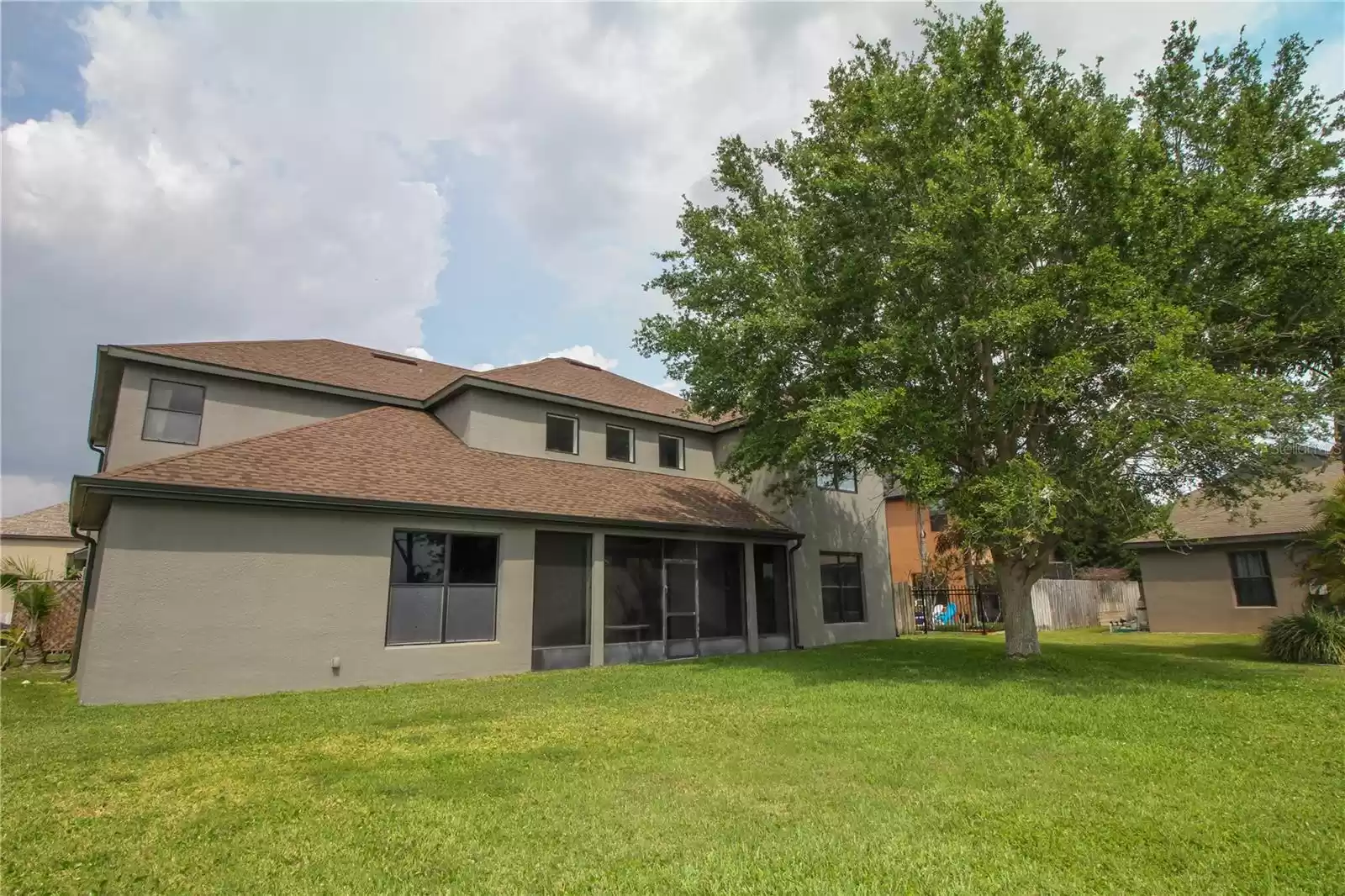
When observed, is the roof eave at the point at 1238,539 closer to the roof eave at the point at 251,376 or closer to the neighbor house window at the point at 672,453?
the neighbor house window at the point at 672,453

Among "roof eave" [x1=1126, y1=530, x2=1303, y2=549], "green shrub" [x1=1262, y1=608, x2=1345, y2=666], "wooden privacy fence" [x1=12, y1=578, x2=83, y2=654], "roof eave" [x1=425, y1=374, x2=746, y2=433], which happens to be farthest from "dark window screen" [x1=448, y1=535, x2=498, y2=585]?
"roof eave" [x1=1126, y1=530, x2=1303, y2=549]

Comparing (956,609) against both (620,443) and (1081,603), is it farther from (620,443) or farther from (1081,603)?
(620,443)

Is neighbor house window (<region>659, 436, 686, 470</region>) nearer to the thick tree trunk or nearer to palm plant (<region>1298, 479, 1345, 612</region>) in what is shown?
the thick tree trunk

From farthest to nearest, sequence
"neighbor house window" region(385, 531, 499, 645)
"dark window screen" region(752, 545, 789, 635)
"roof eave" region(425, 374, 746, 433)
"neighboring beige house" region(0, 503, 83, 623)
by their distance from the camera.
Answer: "neighboring beige house" region(0, 503, 83, 623)
"dark window screen" region(752, 545, 789, 635)
"roof eave" region(425, 374, 746, 433)
"neighbor house window" region(385, 531, 499, 645)

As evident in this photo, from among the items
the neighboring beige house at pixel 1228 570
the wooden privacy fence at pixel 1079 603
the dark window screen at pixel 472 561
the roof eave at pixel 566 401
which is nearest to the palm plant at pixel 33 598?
the roof eave at pixel 566 401

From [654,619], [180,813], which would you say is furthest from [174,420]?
[180,813]

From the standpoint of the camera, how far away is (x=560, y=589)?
49.3 ft

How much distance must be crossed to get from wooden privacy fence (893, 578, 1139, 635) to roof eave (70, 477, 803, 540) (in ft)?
51.4

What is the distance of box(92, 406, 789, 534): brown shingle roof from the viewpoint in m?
11.7

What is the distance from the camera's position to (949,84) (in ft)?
39.7

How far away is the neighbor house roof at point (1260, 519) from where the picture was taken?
20188 mm

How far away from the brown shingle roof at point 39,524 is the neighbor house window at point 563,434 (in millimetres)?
29456

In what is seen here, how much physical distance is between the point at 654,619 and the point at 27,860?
1270 centimetres

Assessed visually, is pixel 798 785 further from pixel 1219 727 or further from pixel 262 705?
pixel 262 705
